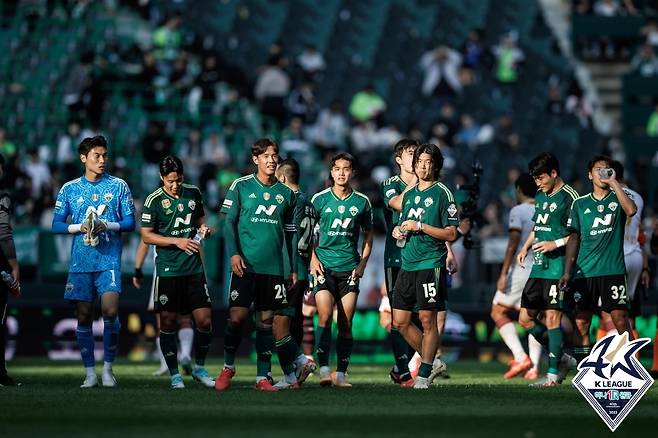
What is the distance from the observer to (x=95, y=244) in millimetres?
14758

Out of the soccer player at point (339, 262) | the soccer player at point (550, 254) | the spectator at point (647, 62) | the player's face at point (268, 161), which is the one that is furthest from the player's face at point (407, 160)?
the spectator at point (647, 62)

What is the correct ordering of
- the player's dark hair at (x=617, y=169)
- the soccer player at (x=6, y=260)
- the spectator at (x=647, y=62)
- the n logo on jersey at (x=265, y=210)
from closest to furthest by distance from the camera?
1. the n logo on jersey at (x=265, y=210)
2. the soccer player at (x=6, y=260)
3. the player's dark hair at (x=617, y=169)
4. the spectator at (x=647, y=62)

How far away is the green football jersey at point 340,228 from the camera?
15516mm

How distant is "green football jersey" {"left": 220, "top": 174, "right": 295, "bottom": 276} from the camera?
47.6ft

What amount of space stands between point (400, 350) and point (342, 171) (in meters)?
1.94

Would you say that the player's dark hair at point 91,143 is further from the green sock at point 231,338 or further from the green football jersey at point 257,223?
the green sock at point 231,338

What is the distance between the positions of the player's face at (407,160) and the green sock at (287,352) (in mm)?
2260

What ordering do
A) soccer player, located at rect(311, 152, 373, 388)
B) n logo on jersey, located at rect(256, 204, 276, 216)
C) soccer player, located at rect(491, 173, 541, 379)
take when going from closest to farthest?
n logo on jersey, located at rect(256, 204, 276, 216) → soccer player, located at rect(311, 152, 373, 388) → soccer player, located at rect(491, 173, 541, 379)

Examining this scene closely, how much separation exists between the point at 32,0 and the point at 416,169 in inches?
738

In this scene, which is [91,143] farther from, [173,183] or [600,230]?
[600,230]

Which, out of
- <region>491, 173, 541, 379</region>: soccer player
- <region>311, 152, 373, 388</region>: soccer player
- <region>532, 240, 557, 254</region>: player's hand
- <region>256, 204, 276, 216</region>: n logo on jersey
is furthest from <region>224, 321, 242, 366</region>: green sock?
<region>491, 173, 541, 379</region>: soccer player

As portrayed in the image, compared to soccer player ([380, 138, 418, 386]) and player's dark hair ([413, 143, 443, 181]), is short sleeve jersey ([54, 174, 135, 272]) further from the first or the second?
player's dark hair ([413, 143, 443, 181])

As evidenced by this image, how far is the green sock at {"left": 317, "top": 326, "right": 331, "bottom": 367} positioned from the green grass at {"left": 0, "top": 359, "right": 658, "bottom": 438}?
13.5 inches

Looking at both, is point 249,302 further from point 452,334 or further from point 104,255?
point 452,334
